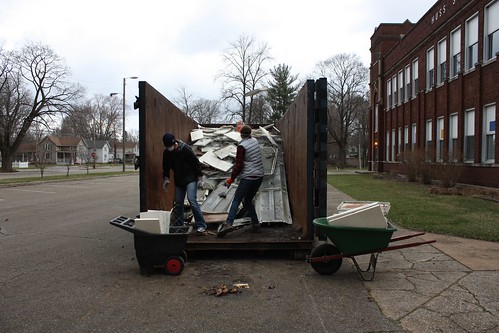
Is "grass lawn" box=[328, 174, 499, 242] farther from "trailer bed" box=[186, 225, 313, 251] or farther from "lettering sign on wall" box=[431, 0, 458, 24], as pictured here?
"lettering sign on wall" box=[431, 0, 458, 24]

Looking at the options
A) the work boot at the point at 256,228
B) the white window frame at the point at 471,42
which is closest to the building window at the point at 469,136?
the white window frame at the point at 471,42

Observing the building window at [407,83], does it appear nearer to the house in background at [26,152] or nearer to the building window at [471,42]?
the building window at [471,42]

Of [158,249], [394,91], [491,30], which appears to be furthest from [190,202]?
[394,91]

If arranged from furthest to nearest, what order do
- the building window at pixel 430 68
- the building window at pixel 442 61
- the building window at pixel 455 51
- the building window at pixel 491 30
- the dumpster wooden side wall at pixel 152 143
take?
the building window at pixel 430 68 → the building window at pixel 442 61 → the building window at pixel 455 51 → the building window at pixel 491 30 → the dumpster wooden side wall at pixel 152 143

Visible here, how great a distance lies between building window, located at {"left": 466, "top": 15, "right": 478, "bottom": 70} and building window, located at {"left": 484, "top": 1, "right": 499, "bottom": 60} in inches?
34.9

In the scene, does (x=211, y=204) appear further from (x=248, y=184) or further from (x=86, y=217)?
(x=86, y=217)

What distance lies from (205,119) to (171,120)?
72952mm

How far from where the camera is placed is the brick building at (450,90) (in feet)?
50.3

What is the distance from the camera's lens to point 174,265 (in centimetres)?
552

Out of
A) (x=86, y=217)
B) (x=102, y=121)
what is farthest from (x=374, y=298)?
(x=102, y=121)

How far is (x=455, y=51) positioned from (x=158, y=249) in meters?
17.5

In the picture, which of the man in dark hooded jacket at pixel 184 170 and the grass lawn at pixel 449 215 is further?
the grass lawn at pixel 449 215

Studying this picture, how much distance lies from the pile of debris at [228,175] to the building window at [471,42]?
919 cm

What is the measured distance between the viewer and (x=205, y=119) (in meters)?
81.1
